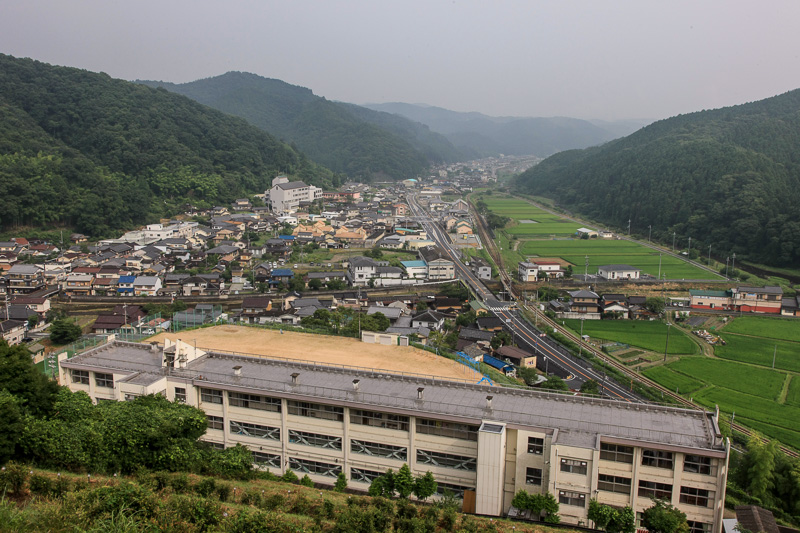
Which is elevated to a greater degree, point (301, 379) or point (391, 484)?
point (301, 379)

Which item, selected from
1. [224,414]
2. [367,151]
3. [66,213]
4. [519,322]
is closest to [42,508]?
[224,414]

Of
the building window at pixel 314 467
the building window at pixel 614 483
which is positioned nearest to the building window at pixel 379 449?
the building window at pixel 314 467

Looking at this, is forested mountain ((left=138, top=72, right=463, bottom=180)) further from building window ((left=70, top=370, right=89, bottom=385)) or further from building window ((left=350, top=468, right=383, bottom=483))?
building window ((left=350, top=468, right=383, bottom=483))

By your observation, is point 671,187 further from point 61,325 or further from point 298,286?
point 61,325

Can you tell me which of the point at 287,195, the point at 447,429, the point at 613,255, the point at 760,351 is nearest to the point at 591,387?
the point at 447,429

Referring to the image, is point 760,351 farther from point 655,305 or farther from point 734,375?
point 655,305

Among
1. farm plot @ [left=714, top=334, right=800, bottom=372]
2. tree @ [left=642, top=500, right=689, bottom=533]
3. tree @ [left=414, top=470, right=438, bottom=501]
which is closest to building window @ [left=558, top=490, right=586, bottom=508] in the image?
tree @ [left=642, top=500, right=689, bottom=533]
